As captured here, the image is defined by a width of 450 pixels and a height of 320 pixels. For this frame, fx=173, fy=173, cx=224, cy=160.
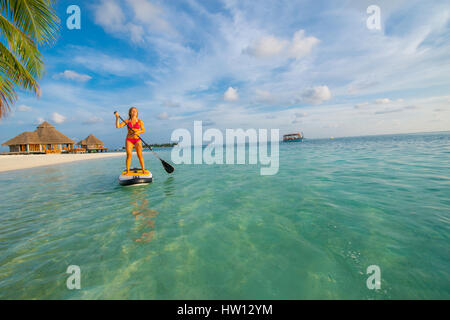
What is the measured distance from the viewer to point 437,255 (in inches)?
106

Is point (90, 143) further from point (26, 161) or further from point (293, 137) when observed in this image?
point (293, 137)

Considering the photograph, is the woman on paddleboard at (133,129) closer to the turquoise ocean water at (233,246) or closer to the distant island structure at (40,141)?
the turquoise ocean water at (233,246)

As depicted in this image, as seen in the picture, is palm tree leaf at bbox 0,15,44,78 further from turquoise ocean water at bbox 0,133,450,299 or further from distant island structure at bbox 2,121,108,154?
distant island structure at bbox 2,121,108,154

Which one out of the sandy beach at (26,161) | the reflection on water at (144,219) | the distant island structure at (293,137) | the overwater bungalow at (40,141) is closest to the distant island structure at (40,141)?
the overwater bungalow at (40,141)

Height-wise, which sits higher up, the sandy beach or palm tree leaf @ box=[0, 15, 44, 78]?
palm tree leaf @ box=[0, 15, 44, 78]

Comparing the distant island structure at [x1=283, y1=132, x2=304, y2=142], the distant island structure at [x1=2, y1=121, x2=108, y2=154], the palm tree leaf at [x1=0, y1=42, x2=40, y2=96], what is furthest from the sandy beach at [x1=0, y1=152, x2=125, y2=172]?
the distant island structure at [x1=283, y1=132, x2=304, y2=142]

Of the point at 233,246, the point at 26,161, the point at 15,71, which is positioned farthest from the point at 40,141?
the point at 233,246

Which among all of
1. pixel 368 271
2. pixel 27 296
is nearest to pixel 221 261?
pixel 368 271

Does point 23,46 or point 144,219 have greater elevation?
point 23,46

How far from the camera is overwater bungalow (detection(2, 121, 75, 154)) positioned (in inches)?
1345

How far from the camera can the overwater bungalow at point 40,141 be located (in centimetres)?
3416

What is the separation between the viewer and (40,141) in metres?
34.9

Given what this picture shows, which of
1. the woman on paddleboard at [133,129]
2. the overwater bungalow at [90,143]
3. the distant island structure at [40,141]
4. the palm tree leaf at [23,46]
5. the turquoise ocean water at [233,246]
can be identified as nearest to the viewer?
the turquoise ocean water at [233,246]
